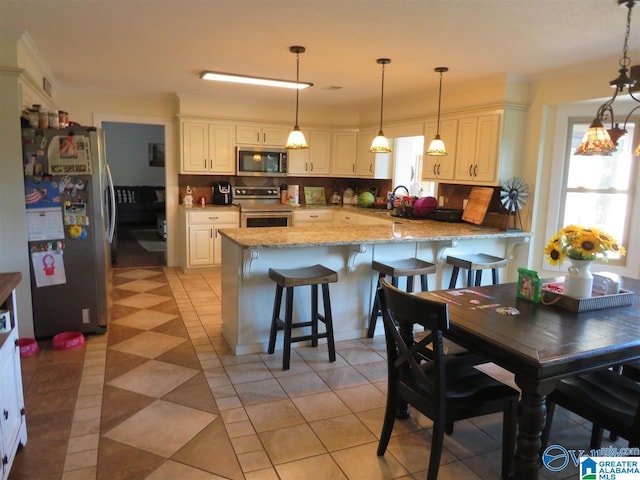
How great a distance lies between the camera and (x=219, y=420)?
2557mm

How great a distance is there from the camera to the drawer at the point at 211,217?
580cm

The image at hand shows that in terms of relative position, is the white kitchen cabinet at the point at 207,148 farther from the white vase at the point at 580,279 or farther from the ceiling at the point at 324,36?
the white vase at the point at 580,279

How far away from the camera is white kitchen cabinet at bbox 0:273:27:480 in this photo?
6.32 ft

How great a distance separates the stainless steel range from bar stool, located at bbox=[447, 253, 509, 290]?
2729 millimetres

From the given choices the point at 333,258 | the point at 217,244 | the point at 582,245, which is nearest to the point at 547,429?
the point at 582,245

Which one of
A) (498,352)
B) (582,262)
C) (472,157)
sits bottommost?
(498,352)

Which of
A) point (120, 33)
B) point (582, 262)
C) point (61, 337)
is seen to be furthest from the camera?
point (61, 337)

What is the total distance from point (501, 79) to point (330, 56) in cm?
169

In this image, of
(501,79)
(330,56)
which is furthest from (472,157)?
(330,56)

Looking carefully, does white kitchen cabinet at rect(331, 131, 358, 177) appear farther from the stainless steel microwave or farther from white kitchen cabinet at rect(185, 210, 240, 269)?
white kitchen cabinet at rect(185, 210, 240, 269)

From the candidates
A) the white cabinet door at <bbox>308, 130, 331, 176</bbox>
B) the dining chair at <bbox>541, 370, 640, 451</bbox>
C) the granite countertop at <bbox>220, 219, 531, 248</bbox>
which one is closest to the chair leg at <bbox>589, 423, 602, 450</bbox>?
the dining chair at <bbox>541, 370, 640, 451</bbox>

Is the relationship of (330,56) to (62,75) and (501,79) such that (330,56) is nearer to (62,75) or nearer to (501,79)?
(501,79)

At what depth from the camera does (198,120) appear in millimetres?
5859

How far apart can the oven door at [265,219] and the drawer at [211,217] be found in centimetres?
11
